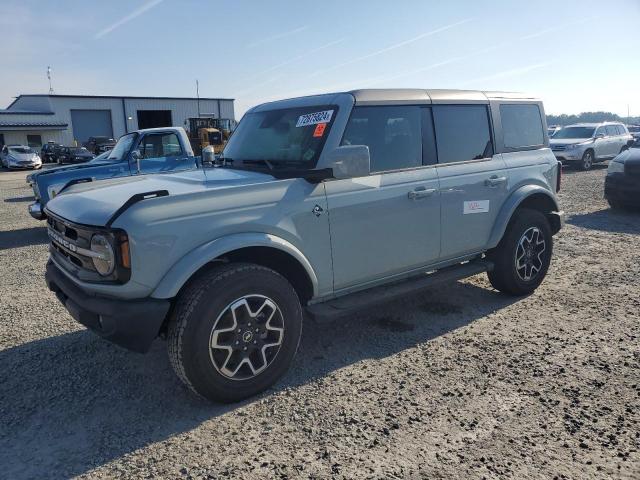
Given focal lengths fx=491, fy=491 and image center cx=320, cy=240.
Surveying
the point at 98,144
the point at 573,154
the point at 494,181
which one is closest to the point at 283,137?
the point at 494,181

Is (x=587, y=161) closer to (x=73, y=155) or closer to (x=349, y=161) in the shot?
(x=349, y=161)

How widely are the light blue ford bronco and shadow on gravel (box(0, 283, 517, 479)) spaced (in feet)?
1.23

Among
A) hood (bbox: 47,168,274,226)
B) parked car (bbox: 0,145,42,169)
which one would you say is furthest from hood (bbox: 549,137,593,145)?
parked car (bbox: 0,145,42,169)

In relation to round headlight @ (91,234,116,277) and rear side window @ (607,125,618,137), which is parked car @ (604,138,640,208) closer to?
round headlight @ (91,234,116,277)

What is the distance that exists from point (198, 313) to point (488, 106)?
3655 millimetres

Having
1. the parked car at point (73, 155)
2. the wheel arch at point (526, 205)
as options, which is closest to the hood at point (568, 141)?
the wheel arch at point (526, 205)

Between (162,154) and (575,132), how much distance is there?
1742 centimetres

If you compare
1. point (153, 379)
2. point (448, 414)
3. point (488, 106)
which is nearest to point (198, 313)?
point (153, 379)

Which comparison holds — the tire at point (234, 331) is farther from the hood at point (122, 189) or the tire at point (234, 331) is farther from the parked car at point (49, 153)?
the parked car at point (49, 153)

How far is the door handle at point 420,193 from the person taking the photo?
4.14 m

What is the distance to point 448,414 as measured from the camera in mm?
3121

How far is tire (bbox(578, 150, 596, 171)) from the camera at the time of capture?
19.2 metres

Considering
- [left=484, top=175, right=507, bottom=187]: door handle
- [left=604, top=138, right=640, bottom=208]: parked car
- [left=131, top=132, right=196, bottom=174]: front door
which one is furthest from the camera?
[left=604, top=138, right=640, bottom=208]: parked car

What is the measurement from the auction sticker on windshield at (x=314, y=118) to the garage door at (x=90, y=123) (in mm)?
52220
